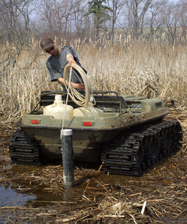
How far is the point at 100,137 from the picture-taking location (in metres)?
4.72

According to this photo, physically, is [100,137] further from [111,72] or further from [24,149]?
[111,72]

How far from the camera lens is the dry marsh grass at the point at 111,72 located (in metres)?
8.47

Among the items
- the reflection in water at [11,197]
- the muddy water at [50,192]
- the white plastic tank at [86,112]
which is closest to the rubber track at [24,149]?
the muddy water at [50,192]

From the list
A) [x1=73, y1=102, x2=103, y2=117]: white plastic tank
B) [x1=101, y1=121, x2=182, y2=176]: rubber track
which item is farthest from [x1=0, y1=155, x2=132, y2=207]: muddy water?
[x1=73, y1=102, x2=103, y2=117]: white plastic tank

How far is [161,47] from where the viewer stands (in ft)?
35.2

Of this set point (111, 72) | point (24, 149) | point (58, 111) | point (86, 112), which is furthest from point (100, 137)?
point (111, 72)

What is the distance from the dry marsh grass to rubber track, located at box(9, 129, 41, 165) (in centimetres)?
287

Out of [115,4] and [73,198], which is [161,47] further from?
[115,4]

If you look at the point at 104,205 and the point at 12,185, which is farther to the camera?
the point at 12,185

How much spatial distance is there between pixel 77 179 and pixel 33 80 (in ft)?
13.4

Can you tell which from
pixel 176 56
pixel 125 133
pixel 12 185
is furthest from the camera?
pixel 176 56

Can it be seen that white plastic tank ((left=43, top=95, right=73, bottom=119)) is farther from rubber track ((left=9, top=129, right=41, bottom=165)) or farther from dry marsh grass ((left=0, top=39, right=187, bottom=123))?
dry marsh grass ((left=0, top=39, right=187, bottom=123))

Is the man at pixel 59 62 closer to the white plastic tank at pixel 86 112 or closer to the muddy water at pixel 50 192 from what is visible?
the white plastic tank at pixel 86 112

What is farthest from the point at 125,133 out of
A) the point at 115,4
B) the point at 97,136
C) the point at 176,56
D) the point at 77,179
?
the point at 115,4
